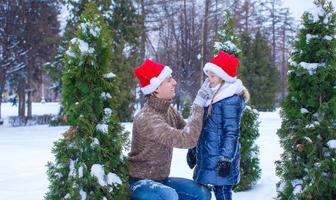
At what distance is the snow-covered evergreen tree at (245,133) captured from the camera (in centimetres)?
700

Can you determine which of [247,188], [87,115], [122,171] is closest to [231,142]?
[122,171]

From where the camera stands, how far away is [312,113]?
481 centimetres

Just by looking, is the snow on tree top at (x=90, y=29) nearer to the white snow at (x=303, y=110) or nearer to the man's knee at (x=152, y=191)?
the man's knee at (x=152, y=191)

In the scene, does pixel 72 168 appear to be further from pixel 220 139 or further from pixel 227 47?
pixel 227 47

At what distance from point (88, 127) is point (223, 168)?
1.28m

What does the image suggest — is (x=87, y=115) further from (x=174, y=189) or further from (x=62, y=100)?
(x=174, y=189)

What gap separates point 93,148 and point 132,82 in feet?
64.9

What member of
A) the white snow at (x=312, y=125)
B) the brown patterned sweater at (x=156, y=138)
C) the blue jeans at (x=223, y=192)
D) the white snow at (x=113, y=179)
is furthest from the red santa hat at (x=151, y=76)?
the white snow at (x=312, y=125)

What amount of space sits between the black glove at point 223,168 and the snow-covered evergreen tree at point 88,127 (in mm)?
867

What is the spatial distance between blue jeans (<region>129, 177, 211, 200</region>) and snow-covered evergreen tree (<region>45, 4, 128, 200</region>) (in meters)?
0.13

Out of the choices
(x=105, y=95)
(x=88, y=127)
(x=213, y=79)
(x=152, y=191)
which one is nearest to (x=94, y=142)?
(x=88, y=127)

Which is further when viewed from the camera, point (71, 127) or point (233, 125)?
point (233, 125)

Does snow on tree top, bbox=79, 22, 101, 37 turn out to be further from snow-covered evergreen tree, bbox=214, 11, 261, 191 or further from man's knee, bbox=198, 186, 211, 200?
snow-covered evergreen tree, bbox=214, 11, 261, 191

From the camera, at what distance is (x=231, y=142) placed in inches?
169
